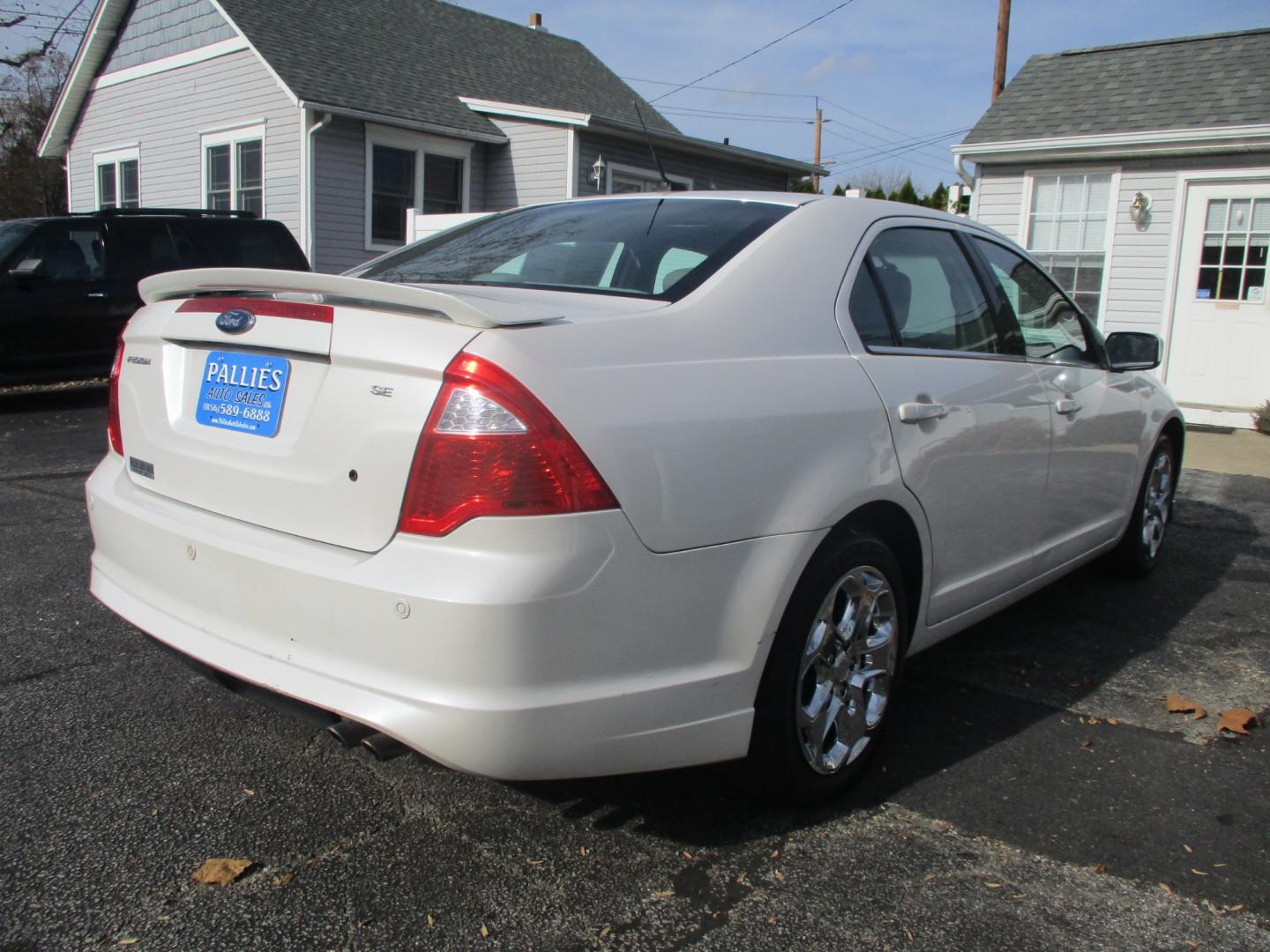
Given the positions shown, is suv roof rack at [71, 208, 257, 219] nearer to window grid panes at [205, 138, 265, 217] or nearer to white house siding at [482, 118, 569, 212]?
window grid panes at [205, 138, 265, 217]

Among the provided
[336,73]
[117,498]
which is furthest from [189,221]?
[117,498]

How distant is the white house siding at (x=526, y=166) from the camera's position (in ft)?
52.3

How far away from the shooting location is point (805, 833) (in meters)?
2.73

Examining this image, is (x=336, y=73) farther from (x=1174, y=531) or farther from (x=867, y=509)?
(x=867, y=509)

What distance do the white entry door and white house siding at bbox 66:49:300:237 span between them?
11306 mm

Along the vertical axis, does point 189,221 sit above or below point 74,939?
above

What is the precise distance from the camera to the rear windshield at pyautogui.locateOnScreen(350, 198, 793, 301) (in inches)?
111

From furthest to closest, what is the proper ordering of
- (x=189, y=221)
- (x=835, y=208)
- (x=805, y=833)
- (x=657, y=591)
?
(x=189, y=221) < (x=835, y=208) < (x=805, y=833) < (x=657, y=591)

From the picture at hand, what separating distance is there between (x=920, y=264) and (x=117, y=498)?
2.46m

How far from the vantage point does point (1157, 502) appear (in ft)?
17.6

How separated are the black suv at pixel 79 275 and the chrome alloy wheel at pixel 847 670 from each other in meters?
9.31

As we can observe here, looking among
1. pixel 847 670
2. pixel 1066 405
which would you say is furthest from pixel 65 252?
pixel 847 670

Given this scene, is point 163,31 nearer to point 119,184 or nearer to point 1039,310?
point 119,184

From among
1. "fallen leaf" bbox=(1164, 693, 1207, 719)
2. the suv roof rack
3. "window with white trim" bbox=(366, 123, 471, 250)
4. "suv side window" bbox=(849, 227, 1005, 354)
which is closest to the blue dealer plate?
"suv side window" bbox=(849, 227, 1005, 354)
